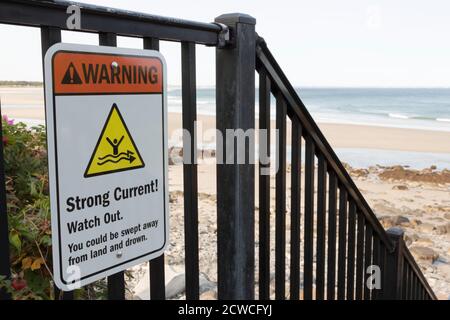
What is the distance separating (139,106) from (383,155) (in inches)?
690

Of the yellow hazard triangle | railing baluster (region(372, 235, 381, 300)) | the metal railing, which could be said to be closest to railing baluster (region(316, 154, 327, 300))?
the metal railing

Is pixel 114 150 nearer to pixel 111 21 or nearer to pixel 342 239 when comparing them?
pixel 111 21

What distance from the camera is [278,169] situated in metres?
1.95

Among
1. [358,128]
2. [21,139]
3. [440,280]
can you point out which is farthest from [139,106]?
[358,128]

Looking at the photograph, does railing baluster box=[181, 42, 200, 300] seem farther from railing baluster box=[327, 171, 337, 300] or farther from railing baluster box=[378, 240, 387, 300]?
railing baluster box=[378, 240, 387, 300]

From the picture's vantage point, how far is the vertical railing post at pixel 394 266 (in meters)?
3.10

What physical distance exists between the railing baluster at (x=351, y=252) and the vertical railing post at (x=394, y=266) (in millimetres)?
538

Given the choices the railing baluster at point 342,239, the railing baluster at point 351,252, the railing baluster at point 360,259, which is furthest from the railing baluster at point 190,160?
the railing baluster at point 360,259

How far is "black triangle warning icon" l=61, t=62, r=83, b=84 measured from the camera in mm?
1072

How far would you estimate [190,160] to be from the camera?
148 centimetres

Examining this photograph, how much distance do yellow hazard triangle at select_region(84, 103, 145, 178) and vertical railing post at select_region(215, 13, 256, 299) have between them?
1.49 ft

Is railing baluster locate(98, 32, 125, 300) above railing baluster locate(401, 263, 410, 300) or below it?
above

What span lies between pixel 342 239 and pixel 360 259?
33 cm
